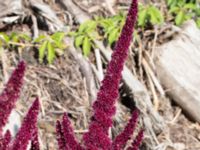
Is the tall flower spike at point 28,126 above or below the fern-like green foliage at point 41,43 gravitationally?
above

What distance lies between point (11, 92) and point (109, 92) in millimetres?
293

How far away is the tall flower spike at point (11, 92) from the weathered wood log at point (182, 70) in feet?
11.7

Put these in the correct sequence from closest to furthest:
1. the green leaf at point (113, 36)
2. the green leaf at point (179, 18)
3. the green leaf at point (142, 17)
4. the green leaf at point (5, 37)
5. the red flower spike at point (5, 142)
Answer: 1. the red flower spike at point (5, 142)
2. the green leaf at point (5, 37)
3. the green leaf at point (113, 36)
4. the green leaf at point (142, 17)
5. the green leaf at point (179, 18)

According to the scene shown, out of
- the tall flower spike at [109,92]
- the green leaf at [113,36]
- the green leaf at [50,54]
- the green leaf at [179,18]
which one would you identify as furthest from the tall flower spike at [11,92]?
the green leaf at [179,18]

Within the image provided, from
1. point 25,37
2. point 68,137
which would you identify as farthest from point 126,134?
point 25,37

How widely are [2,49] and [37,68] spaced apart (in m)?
0.33

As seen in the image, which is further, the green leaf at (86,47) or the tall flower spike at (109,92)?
the green leaf at (86,47)

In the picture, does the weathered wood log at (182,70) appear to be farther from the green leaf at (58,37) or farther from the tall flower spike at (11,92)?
the tall flower spike at (11,92)

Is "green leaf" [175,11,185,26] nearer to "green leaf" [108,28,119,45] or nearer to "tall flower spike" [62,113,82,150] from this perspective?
"green leaf" [108,28,119,45]

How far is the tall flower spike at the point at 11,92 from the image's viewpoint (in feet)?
5.75

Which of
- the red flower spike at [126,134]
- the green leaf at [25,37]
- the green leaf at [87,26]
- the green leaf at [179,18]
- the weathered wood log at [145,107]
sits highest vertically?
the red flower spike at [126,134]

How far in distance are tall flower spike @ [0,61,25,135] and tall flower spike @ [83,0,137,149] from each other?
24 cm

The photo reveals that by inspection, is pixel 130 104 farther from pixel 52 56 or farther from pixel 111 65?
pixel 111 65

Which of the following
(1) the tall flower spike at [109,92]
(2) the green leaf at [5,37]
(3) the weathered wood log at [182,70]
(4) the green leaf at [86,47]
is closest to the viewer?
(1) the tall flower spike at [109,92]
